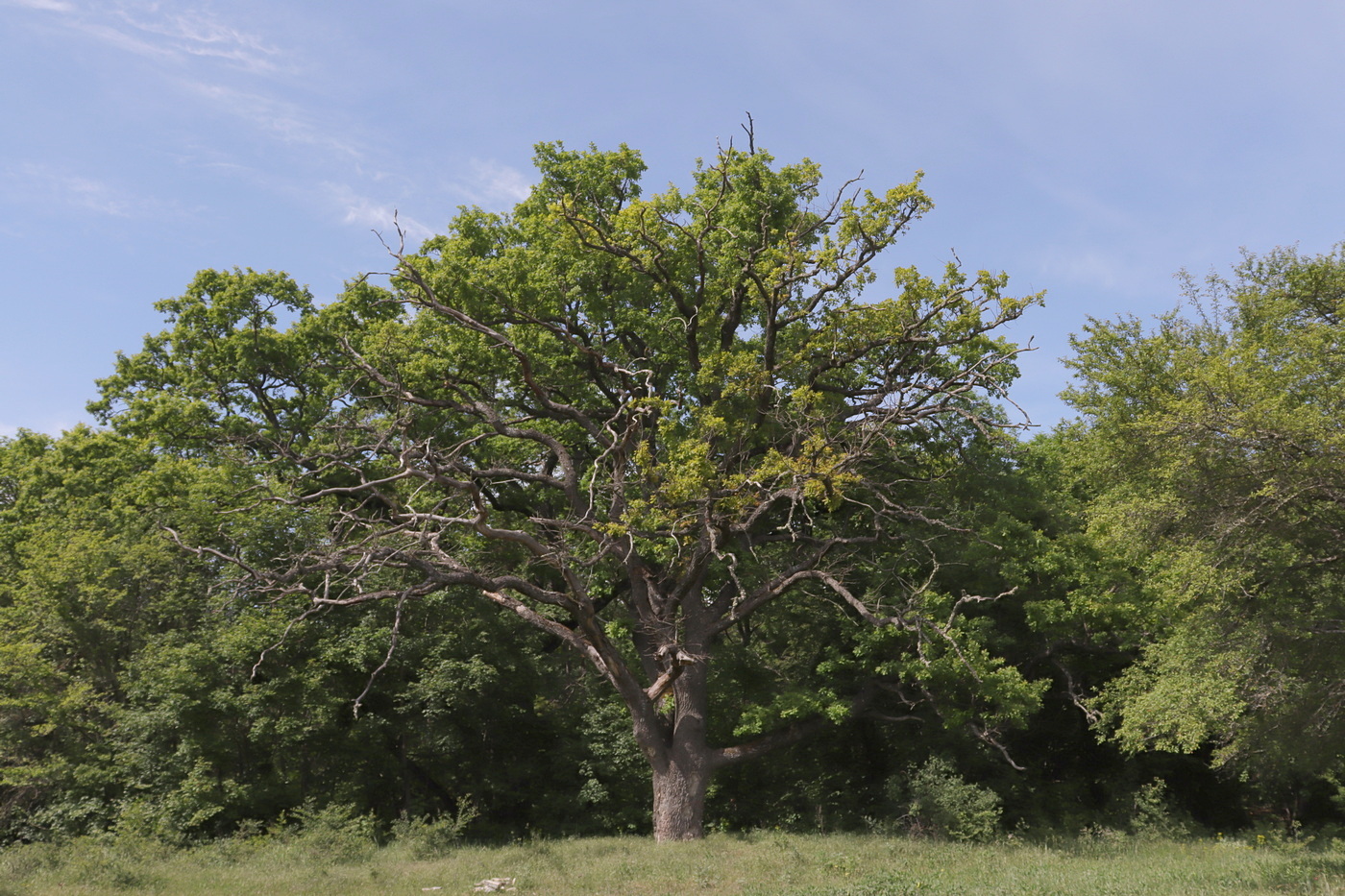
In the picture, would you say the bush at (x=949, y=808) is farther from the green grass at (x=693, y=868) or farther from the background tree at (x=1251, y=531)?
the background tree at (x=1251, y=531)

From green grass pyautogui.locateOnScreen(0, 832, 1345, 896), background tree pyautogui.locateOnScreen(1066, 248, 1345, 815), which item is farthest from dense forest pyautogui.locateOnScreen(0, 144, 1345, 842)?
green grass pyautogui.locateOnScreen(0, 832, 1345, 896)

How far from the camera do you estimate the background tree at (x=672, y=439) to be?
19484mm

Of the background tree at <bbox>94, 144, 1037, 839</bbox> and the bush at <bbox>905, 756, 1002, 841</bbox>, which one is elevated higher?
the background tree at <bbox>94, 144, 1037, 839</bbox>

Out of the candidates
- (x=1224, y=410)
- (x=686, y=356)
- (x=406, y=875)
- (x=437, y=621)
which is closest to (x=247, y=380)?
(x=437, y=621)

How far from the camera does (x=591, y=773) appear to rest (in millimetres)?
26906

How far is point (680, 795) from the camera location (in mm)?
20750

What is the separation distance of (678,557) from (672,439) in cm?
256

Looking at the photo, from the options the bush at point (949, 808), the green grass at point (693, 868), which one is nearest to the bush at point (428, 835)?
the green grass at point (693, 868)

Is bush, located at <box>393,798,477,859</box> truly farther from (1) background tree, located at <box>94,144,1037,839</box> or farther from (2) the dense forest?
(1) background tree, located at <box>94,144,1037,839</box>

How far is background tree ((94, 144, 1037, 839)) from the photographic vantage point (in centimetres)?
1948

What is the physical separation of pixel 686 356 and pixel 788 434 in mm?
3980

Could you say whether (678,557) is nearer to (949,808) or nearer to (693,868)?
(693,868)

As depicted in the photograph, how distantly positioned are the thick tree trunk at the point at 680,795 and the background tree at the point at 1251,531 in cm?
927

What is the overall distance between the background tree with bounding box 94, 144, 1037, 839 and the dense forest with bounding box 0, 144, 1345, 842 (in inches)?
5.1
